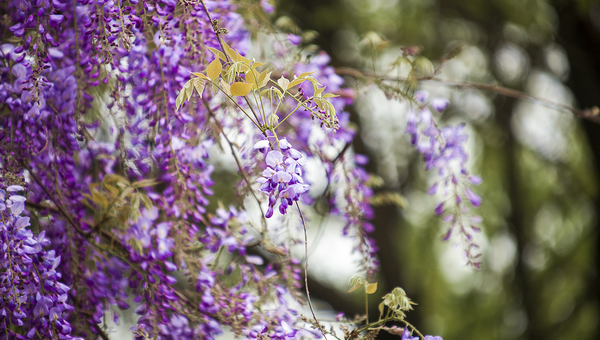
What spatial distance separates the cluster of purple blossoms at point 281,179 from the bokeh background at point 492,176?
1578 millimetres

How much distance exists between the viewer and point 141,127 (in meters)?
0.96

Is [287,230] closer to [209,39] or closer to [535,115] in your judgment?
[209,39]

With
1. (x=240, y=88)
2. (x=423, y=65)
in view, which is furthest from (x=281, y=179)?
(x=423, y=65)

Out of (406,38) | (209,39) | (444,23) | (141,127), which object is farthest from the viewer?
(444,23)

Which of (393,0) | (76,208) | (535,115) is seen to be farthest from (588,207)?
(76,208)

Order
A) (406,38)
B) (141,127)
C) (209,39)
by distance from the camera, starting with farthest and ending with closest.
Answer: (406,38) → (141,127) → (209,39)

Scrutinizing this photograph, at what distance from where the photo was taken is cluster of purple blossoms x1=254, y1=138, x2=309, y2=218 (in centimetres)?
56

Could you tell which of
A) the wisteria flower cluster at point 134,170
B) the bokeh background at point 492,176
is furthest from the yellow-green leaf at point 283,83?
the bokeh background at point 492,176

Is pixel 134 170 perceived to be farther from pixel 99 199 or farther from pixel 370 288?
pixel 370 288

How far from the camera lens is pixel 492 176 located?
114 inches

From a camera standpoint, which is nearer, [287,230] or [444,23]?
[287,230]

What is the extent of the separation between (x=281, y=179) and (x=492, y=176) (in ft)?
8.81

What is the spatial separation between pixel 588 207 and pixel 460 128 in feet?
7.23

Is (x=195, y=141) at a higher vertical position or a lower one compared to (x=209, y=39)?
lower
